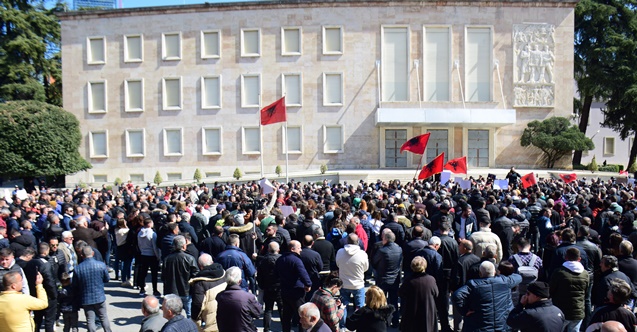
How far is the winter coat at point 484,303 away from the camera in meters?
6.85

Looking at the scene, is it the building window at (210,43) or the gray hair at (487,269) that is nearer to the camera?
the gray hair at (487,269)

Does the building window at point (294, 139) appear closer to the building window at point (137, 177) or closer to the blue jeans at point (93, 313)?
the building window at point (137, 177)

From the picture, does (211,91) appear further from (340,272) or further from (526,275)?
(526,275)

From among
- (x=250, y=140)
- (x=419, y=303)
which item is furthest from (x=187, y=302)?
(x=250, y=140)

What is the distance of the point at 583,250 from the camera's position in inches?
336

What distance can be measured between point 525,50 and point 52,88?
3646 cm

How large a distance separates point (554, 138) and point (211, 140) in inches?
921

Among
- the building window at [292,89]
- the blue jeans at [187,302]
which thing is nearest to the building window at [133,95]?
the building window at [292,89]

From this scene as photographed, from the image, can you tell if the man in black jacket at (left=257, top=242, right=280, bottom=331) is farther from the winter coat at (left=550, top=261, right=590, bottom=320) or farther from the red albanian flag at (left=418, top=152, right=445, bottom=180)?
the red albanian flag at (left=418, top=152, right=445, bottom=180)

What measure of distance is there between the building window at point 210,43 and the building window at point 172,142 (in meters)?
5.82

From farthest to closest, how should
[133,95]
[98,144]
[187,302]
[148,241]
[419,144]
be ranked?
[98,144], [133,95], [419,144], [148,241], [187,302]

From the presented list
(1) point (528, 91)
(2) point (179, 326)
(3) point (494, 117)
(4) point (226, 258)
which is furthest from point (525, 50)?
(2) point (179, 326)

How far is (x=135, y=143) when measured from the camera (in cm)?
4081

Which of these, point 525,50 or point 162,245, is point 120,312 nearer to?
point 162,245
